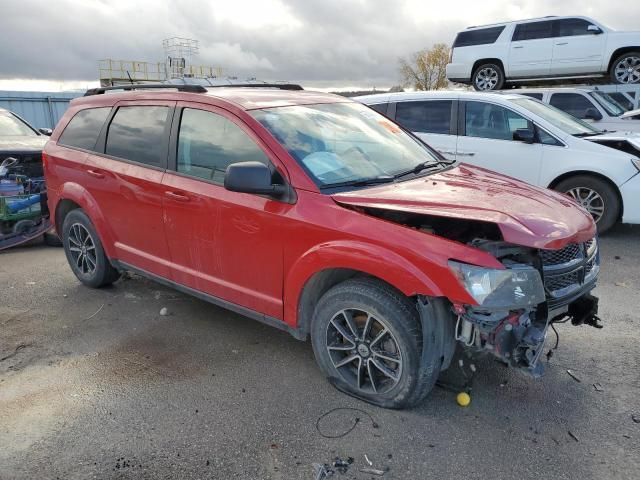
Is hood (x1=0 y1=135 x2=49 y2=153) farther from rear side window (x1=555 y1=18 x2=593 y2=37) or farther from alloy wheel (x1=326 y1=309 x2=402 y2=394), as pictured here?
rear side window (x1=555 y1=18 x2=593 y2=37)

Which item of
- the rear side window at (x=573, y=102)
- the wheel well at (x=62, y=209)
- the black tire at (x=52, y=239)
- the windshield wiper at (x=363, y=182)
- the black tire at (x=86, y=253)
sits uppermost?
the rear side window at (x=573, y=102)

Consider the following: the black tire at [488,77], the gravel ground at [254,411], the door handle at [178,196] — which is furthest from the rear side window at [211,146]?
the black tire at [488,77]

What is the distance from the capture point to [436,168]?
3.86 m

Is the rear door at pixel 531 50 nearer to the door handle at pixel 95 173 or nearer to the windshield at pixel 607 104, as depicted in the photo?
the windshield at pixel 607 104

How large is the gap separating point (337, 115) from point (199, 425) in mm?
Answer: 2395

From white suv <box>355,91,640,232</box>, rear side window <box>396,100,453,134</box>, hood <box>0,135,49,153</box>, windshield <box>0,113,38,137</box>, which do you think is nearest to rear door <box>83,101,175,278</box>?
white suv <box>355,91,640,232</box>

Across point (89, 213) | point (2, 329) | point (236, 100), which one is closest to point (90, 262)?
point (89, 213)

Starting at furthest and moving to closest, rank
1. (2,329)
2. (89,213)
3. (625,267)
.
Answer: (625,267) → (89,213) → (2,329)

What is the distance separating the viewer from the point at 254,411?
3.07 m

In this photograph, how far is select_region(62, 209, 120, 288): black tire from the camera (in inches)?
188

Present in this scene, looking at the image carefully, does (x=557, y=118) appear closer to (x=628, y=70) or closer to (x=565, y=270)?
(x=565, y=270)

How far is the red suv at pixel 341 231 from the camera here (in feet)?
8.87

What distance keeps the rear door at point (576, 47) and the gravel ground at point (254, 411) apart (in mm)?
9281

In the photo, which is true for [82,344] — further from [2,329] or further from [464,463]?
[464,463]
